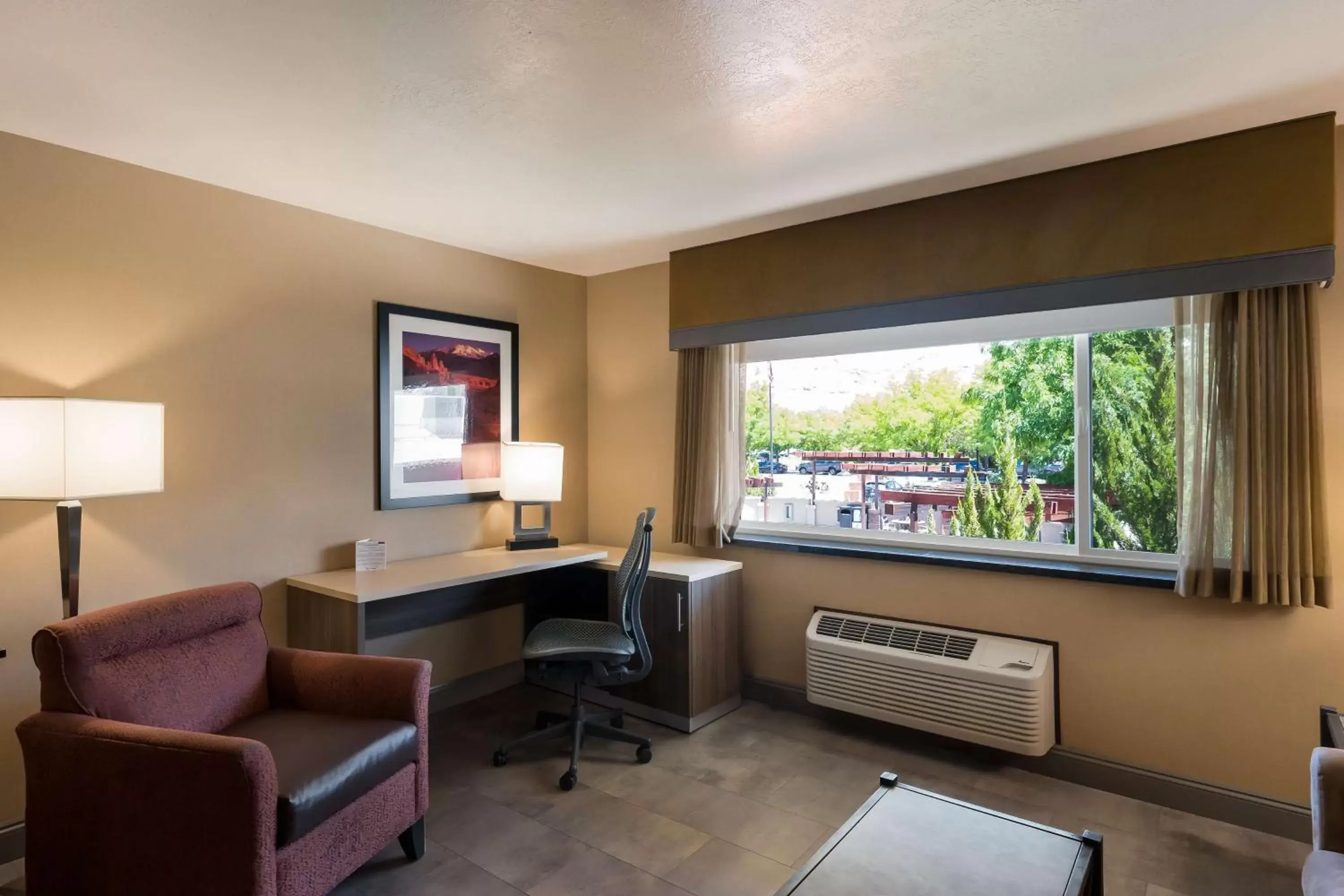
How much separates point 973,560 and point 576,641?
1798 mm

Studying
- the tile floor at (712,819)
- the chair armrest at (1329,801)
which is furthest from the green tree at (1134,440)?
the chair armrest at (1329,801)

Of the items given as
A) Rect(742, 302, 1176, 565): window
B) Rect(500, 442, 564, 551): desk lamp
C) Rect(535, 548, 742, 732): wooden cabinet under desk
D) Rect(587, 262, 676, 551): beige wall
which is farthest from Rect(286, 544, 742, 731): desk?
Rect(742, 302, 1176, 565): window

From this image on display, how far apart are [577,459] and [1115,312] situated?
2.97 meters

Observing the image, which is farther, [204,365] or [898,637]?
[898,637]

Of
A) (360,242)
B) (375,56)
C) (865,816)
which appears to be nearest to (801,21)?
(375,56)

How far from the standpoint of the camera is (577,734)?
9.72 feet

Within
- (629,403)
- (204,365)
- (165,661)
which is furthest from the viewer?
(629,403)

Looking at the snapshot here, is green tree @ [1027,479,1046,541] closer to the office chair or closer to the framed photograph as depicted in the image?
the office chair

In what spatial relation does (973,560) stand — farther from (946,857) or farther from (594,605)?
(594,605)

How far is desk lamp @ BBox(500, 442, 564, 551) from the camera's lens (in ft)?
12.1

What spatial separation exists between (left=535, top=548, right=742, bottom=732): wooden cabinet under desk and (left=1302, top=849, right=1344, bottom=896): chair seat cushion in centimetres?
220

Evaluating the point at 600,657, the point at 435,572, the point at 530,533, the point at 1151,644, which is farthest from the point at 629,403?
the point at 1151,644

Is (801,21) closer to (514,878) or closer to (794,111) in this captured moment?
(794,111)

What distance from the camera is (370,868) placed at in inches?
89.2
